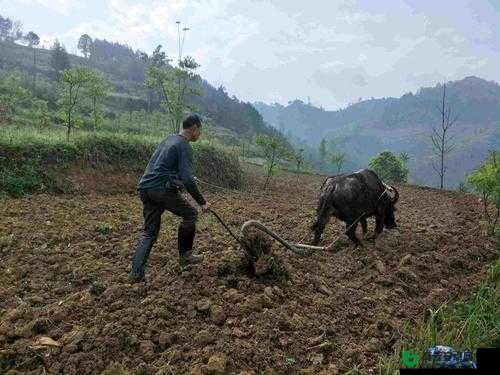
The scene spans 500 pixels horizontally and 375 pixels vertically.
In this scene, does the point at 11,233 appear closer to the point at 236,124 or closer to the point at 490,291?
the point at 490,291

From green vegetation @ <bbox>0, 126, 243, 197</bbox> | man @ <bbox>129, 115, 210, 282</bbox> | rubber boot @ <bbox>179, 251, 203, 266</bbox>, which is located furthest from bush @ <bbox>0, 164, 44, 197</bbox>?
man @ <bbox>129, 115, 210, 282</bbox>

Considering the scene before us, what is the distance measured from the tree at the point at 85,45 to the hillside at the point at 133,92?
1539 millimetres

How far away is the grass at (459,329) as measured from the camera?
14.4ft

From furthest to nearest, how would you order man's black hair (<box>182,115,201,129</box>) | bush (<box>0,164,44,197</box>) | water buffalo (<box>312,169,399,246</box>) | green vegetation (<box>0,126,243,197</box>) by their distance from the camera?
1. green vegetation (<box>0,126,243,197</box>)
2. bush (<box>0,164,44,197</box>)
3. water buffalo (<box>312,169,399,246</box>)
4. man's black hair (<box>182,115,201,129</box>)

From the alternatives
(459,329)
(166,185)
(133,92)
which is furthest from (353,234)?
(133,92)

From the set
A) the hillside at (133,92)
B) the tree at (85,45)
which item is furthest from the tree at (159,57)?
the tree at (85,45)

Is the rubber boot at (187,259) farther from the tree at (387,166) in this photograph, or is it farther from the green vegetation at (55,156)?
the tree at (387,166)

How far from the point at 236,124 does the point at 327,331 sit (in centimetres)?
7820

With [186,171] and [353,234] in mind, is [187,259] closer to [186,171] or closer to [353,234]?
[186,171]

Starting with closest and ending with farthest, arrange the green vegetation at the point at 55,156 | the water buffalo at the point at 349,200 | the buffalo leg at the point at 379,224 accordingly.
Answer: the water buffalo at the point at 349,200
the buffalo leg at the point at 379,224
the green vegetation at the point at 55,156

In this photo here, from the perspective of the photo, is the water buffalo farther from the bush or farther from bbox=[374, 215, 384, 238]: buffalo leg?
the bush

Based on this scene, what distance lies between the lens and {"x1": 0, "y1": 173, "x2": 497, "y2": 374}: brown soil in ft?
14.0

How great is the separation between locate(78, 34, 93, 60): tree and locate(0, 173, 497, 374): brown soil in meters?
111

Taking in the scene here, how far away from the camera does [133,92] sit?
7888cm
